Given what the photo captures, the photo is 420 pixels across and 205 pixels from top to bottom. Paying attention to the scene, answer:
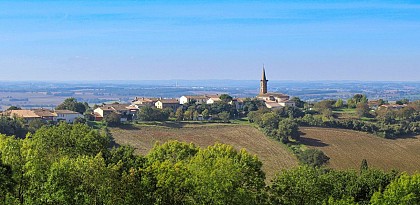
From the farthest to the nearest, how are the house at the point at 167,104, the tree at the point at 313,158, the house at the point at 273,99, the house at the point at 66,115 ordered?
the house at the point at 273,99 → the house at the point at 167,104 → the house at the point at 66,115 → the tree at the point at 313,158

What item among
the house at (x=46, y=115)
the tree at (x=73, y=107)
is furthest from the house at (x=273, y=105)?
the house at (x=46, y=115)

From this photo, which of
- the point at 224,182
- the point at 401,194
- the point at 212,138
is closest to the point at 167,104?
the point at 212,138

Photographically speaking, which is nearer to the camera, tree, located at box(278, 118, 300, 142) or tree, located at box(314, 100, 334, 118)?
tree, located at box(278, 118, 300, 142)

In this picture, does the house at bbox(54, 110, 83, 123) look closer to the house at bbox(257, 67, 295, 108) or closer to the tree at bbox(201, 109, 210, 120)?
the tree at bbox(201, 109, 210, 120)

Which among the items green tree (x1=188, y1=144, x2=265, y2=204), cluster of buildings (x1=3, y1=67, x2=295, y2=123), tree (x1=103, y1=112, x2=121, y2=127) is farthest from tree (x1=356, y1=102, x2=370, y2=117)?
green tree (x1=188, y1=144, x2=265, y2=204)

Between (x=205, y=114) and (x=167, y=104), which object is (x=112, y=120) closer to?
(x=205, y=114)

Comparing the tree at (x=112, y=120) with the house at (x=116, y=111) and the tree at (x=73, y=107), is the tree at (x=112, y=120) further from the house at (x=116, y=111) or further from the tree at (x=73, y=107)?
the tree at (x=73, y=107)
